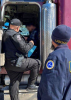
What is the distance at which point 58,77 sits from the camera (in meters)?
1.29

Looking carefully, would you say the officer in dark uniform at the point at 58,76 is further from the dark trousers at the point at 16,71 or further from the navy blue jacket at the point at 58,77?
the dark trousers at the point at 16,71

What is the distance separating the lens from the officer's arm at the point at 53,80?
4.20 ft

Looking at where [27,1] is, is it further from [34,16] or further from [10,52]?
[34,16]

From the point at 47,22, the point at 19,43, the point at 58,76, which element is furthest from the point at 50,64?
the point at 47,22

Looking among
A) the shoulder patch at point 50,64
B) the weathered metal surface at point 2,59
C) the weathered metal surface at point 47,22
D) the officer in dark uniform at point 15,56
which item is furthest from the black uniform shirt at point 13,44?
the shoulder patch at point 50,64

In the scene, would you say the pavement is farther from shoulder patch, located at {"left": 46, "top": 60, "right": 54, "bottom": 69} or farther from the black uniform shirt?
shoulder patch, located at {"left": 46, "top": 60, "right": 54, "bottom": 69}

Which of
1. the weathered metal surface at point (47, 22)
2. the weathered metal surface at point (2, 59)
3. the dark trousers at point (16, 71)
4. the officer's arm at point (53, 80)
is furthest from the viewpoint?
the weathered metal surface at point (47, 22)

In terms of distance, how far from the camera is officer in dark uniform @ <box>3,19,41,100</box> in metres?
2.58

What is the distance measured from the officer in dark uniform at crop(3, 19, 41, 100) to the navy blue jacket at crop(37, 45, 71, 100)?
4.22 feet

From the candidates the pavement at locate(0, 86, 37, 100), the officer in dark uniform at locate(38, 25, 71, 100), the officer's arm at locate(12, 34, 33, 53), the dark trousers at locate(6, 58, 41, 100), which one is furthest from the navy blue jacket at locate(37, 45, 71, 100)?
the pavement at locate(0, 86, 37, 100)

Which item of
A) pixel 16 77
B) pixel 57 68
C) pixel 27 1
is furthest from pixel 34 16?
pixel 57 68

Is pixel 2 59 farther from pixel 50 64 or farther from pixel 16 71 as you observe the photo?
pixel 50 64

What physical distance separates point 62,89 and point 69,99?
0.10m

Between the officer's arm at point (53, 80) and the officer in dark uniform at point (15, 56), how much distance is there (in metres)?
1.29
